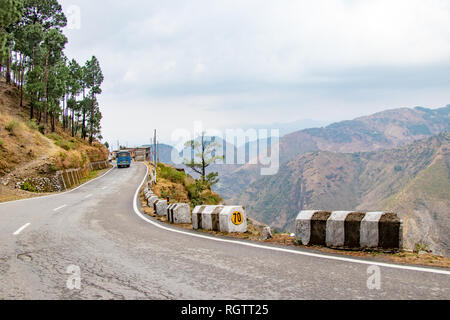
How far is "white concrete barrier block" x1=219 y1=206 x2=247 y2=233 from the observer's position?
9.26 m

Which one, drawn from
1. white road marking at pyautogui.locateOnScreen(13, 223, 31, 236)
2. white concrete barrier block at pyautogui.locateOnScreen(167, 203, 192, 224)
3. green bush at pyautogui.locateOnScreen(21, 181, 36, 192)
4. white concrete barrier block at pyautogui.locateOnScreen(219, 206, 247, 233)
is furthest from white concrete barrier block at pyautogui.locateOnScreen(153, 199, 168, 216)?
green bush at pyautogui.locateOnScreen(21, 181, 36, 192)

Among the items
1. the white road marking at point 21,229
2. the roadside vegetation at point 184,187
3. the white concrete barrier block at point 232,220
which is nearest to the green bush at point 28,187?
the roadside vegetation at point 184,187

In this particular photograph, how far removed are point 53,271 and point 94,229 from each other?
483 centimetres

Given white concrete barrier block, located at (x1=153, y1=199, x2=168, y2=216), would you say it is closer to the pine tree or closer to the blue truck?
the blue truck

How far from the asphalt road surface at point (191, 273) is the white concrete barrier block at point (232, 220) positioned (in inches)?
43.9

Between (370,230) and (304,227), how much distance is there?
4.22 ft

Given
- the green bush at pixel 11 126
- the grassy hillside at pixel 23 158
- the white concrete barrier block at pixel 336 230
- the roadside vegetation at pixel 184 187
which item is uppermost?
the green bush at pixel 11 126

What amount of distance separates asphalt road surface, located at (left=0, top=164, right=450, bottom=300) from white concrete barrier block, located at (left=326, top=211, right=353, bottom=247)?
2.25ft

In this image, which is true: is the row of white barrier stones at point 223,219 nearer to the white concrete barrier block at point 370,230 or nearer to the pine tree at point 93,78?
the white concrete barrier block at point 370,230

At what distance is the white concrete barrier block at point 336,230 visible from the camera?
6812mm

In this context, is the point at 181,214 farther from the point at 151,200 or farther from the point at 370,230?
the point at 151,200

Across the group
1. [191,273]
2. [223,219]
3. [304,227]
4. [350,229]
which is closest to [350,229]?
[350,229]
